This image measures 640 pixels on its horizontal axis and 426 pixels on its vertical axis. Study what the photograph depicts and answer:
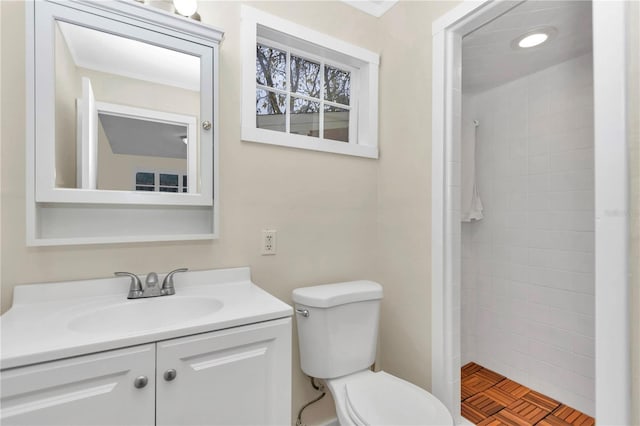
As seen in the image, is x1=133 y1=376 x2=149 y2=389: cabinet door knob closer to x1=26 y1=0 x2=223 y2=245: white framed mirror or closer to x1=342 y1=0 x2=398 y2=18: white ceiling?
x1=26 y1=0 x2=223 y2=245: white framed mirror

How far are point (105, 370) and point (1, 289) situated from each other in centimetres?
61

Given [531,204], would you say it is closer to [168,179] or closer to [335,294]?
[335,294]

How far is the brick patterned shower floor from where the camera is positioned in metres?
1.88

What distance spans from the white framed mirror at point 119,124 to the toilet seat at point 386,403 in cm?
91

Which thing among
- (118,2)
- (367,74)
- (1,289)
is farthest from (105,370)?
(367,74)

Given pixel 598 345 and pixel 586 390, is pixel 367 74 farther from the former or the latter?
pixel 586 390

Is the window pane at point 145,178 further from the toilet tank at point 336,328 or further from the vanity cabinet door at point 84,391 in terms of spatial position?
the toilet tank at point 336,328

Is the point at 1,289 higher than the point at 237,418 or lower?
higher

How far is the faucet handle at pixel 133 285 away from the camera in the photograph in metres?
1.18

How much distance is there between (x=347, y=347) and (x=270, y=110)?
1.27m

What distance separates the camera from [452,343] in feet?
4.76

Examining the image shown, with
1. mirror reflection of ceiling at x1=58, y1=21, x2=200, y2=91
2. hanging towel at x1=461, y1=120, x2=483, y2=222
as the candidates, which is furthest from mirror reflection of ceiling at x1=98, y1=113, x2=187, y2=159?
hanging towel at x1=461, y1=120, x2=483, y2=222

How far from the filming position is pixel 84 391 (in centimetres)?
80

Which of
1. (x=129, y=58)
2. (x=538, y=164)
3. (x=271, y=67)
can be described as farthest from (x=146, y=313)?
(x=538, y=164)
